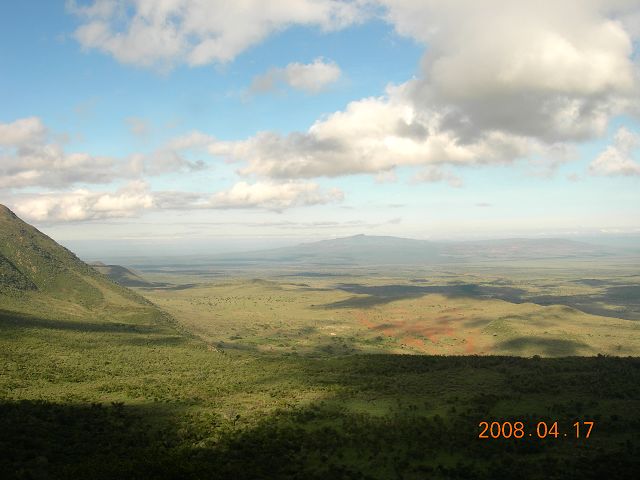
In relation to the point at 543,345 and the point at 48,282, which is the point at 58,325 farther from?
the point at 543,345

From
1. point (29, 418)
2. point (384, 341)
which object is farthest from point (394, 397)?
point (384, 341)

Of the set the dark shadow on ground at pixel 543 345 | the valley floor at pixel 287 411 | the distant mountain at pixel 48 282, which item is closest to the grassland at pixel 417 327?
the dark shadow on ground at pixel 543 345

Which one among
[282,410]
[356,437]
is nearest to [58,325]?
[282,410]

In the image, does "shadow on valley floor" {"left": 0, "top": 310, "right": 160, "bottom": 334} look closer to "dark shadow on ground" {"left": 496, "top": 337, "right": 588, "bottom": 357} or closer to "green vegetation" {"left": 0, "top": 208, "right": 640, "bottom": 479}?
"green vegetation" {"left": 0, "top": 208, "right": 640, "bottom": 479}

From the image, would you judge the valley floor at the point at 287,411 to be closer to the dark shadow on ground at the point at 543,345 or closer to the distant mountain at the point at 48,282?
the distant mountain at the point at 48,282

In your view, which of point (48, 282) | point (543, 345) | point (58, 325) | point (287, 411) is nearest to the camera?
point (287, 411)

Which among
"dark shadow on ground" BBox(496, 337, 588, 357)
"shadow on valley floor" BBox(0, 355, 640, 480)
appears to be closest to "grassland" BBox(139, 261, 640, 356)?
"dark shadow on ground" BBox(496, 337, 588, 357)

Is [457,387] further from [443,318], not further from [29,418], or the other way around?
[443,318]
